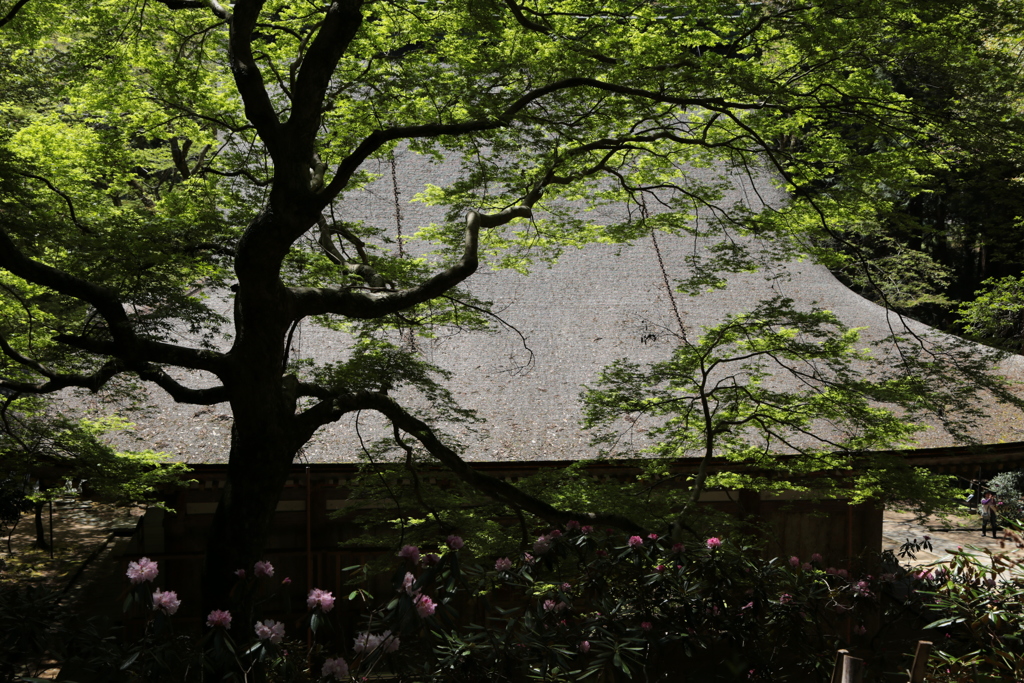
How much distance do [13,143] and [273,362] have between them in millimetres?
3455

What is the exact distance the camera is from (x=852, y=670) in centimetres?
192

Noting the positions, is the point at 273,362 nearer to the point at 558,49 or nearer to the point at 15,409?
the point at 558,49

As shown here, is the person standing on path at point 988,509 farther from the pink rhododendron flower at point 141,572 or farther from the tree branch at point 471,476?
the pink rhododendron flower at point 141,572

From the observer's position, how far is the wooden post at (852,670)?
191 cm

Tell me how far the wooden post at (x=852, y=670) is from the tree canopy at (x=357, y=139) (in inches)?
92.4

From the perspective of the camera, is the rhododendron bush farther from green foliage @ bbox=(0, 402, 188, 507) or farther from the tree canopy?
green foliage @ bbox=(0, 402, 188, 507)

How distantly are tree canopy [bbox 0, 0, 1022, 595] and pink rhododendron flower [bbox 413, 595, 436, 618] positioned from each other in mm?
2125

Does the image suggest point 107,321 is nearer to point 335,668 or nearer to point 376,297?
point 376,297

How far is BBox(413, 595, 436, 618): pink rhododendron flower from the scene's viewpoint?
1.89m

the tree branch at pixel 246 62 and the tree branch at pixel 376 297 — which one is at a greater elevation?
the tree branch at pixel 246 62

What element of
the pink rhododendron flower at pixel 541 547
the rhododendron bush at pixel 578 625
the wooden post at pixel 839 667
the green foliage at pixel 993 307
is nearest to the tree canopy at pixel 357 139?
the green foliage at pixel 993 307

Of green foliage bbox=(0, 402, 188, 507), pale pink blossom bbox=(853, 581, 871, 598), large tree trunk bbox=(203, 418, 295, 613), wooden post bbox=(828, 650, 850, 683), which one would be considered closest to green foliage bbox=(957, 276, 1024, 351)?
pale pink blossom bbox=(853, 581, 871, 598)

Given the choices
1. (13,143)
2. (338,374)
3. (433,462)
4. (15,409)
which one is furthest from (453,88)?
(15,409)

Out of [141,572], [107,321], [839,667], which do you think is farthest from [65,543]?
[839,667]
